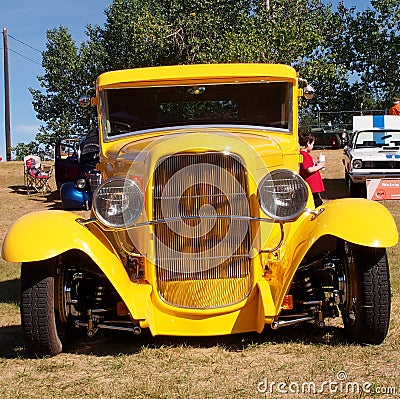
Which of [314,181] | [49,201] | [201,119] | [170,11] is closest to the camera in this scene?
[201,119]

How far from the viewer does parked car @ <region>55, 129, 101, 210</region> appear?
41.8 ft

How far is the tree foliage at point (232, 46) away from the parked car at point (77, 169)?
12152mm

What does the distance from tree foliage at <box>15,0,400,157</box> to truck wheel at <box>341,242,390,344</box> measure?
22.5 meters

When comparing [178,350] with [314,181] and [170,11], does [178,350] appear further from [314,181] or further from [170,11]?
[170,11]

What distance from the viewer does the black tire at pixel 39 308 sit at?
4.40 metres

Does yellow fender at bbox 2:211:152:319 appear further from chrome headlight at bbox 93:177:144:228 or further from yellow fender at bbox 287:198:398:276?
yellow fender at bbox 287:198:398:276

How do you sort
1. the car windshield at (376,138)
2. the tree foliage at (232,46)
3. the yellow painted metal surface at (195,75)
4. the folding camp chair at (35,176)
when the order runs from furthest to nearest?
the tree foliage at (232,46) < the folding camp chair at (35,176) < the car windshield at (376,138) < the yellow painted metal surface at (195,75)

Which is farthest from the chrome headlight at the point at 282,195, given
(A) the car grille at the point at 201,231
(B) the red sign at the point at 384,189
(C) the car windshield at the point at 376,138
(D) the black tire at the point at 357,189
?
(C) the car windshield at the point at 376,138

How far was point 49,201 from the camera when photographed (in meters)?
16.7

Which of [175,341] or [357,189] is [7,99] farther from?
[175,341]

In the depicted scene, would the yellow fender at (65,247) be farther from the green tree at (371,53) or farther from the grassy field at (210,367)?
the green tree at (371,53)

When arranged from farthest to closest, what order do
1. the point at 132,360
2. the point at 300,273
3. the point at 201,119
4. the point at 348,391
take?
the point at 201,119 < the point at 300,273 < the point at 132,360 < the point at 348,391

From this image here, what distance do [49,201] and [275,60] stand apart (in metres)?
14.3

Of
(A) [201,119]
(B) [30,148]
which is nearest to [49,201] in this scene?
(A) [201,119]
